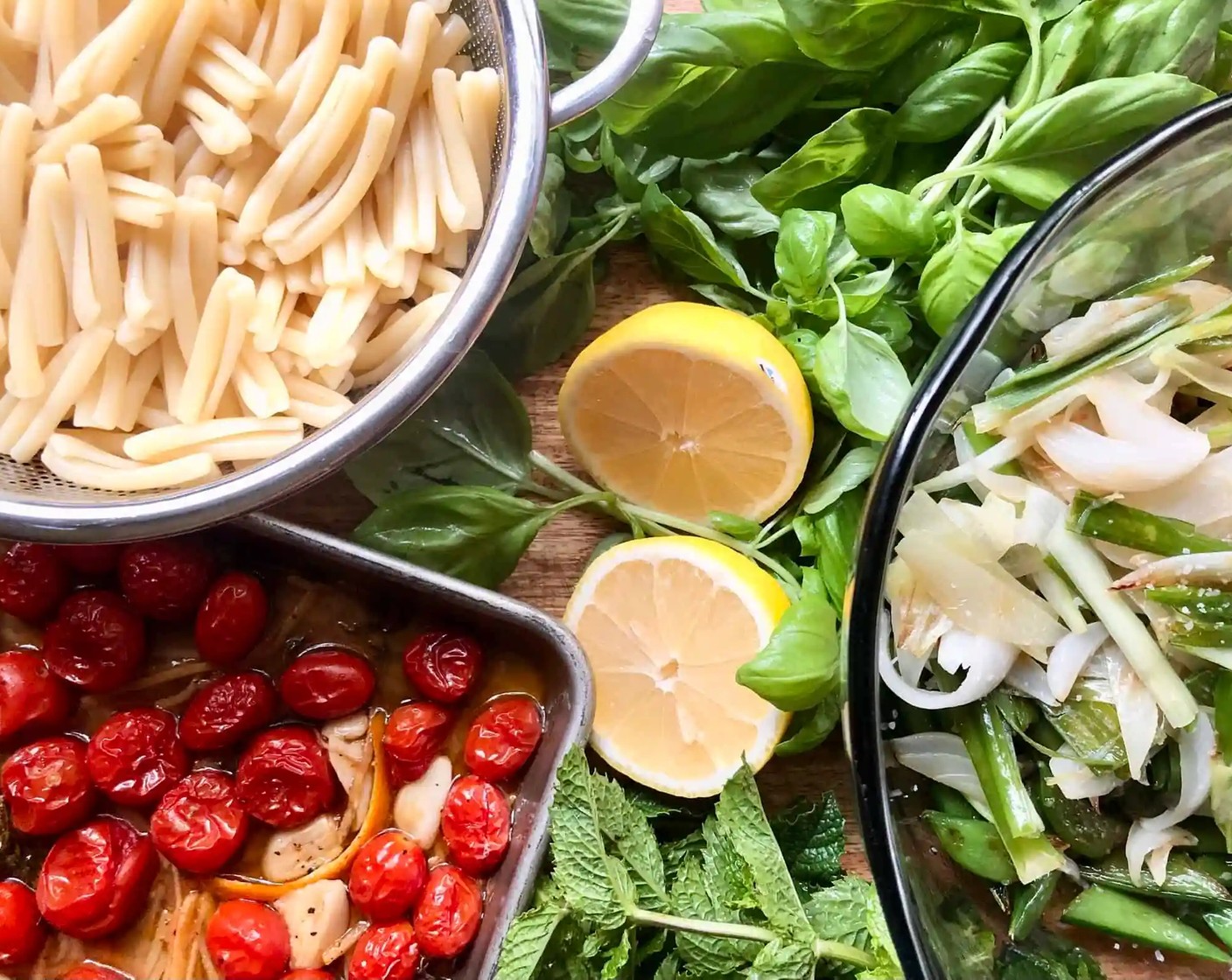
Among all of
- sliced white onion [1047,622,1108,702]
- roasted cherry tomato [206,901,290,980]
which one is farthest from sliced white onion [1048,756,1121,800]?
roasted cherry tomato [206,901,290,980]

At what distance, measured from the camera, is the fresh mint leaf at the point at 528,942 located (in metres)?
0.78

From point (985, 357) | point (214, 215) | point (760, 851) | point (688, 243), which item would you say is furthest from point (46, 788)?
point (985, 357)

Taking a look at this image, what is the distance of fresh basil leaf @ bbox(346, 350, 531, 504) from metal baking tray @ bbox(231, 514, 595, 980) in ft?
0.26

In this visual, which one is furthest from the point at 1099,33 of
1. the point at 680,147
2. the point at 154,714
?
the point at 154,714

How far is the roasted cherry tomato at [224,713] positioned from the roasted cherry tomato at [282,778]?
0.07 feet

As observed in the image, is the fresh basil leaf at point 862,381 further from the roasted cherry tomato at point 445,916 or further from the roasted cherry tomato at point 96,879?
the roasted cherry tomato at point 96,879

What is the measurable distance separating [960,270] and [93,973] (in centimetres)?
94

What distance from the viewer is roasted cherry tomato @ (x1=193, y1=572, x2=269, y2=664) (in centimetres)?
90

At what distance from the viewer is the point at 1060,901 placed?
768 mm

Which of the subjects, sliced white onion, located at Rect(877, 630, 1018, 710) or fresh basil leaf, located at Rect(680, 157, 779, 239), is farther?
fresh basil leaf, located at Rect(680, 157, 779, 239)

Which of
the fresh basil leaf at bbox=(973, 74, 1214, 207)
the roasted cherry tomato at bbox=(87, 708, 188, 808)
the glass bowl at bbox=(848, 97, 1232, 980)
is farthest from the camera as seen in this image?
the roasted cherry tomato at bbox=(87, 708, 188, 808)

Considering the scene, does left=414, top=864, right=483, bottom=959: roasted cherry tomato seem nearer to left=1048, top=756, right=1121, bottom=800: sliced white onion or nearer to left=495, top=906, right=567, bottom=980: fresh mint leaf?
left=495, top=906, right=567, bottom=980: fresh mint leaf

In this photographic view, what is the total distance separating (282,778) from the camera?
0.88 metres

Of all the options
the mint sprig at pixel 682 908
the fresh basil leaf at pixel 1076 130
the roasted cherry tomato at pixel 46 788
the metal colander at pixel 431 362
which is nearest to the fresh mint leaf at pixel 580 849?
the mint sprig at pixel 682 908
